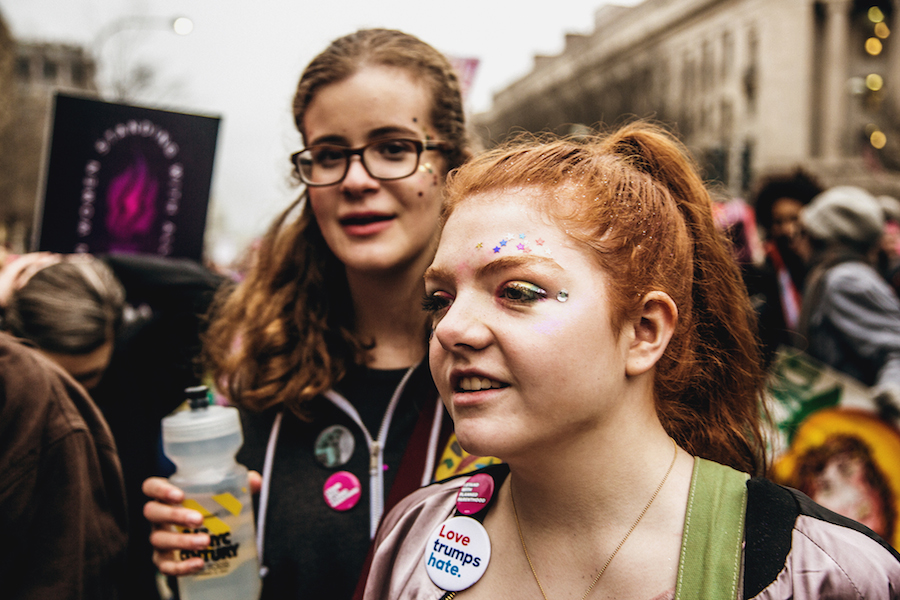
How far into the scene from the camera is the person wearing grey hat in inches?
143

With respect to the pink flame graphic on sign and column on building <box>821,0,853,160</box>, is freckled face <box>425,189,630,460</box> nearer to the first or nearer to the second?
the pink flame graphic on sign

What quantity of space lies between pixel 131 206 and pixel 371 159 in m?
1.92

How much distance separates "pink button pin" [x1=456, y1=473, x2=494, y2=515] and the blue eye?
49 centimetres

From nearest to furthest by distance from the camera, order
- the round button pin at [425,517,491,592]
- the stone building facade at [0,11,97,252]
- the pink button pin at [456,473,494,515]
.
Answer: the round button pin at [425,517,491,592] → the pink button pin at [456,473,494,515] → the stone building facade at [0,11,97,252]

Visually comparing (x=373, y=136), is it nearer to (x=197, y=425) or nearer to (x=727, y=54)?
(x=197, y=425)

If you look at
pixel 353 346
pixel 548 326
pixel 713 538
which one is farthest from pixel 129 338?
pixel 713 538

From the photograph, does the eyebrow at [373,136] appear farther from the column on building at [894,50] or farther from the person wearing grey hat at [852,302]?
the column on building at [894,50]

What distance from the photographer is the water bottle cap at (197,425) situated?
5.47 ft

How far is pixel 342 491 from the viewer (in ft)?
6.16

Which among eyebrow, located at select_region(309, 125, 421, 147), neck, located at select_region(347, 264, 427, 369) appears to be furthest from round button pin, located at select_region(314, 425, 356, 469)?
eyebrow, located at select_region(309, 125, 421, 147)

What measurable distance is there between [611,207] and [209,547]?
4.01 feet

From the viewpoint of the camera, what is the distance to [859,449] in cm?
358

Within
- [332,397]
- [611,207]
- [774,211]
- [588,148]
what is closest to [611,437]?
[611,207]

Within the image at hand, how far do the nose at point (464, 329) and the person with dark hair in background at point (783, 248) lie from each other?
14.0ft
